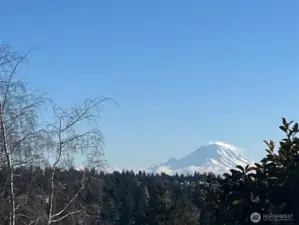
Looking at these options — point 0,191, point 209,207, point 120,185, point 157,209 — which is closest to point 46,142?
point 0,191

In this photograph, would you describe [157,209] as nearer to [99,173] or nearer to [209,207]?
[99,173]

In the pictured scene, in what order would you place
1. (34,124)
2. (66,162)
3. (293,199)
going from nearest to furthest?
(293,199)
(34,124)
(66,162)

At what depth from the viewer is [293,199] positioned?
4238 millimetres

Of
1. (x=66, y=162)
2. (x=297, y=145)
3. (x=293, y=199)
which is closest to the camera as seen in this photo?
(x=293, y=199)

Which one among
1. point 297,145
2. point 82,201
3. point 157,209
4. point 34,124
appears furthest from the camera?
point 157,209

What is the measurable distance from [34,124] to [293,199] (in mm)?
5482

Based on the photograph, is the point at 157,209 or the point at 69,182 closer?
the point at 69,182

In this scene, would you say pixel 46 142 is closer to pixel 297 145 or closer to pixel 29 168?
pixel 29 168

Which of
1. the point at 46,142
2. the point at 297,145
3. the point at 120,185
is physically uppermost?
the point at 120,185

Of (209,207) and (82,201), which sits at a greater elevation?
(82,201)

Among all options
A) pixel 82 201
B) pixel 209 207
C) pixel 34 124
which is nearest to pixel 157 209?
pixel 82 201

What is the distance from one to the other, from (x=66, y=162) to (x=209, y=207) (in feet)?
16.3

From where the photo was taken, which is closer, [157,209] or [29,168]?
[29,168]

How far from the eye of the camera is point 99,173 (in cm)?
960
